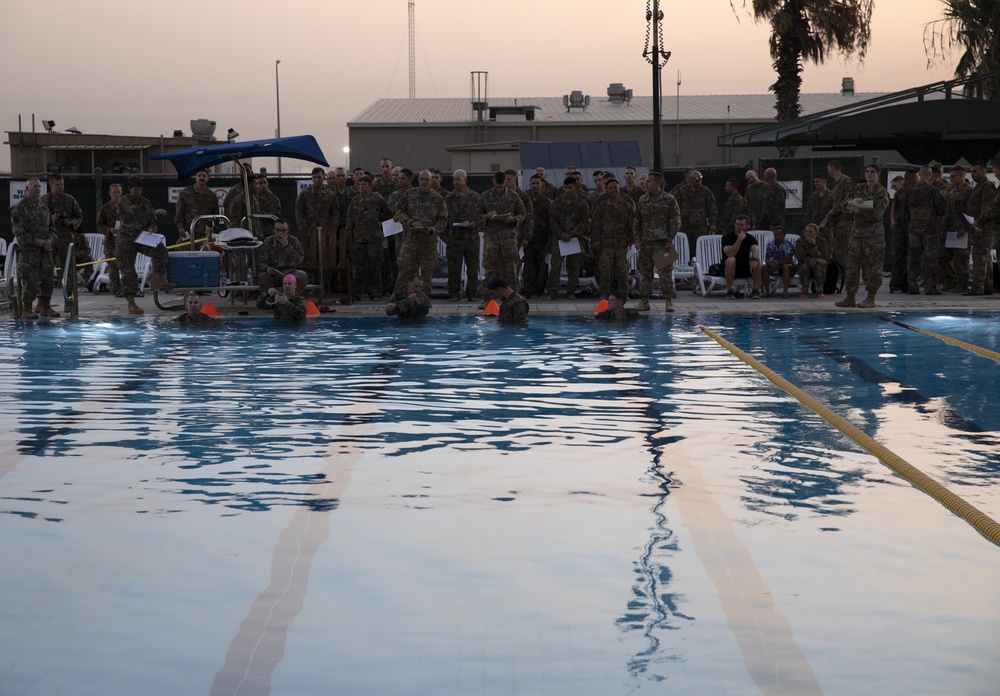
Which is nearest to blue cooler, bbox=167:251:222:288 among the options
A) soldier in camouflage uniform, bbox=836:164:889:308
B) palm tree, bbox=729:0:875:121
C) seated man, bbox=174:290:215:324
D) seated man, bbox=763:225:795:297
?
seated man, bbox=174:290:215:324

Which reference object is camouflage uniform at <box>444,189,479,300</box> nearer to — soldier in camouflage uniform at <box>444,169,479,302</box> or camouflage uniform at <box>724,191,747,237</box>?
soldier in camouflage uniform at <box>444,169,479,302</box>

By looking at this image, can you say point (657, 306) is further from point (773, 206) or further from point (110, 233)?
point (110, 233)

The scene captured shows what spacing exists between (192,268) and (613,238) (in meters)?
6.00

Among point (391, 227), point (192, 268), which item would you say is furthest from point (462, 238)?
point (192, 268)

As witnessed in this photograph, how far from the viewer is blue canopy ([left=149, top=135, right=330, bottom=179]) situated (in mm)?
17219

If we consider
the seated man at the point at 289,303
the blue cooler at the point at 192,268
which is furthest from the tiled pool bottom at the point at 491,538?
the blue cooler at the point at 192,268

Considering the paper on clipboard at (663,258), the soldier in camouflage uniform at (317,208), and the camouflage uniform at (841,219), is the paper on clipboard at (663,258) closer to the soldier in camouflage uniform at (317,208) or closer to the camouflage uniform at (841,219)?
the camouflage uniform at (841,219)

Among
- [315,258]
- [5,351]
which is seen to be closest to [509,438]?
[5,351]

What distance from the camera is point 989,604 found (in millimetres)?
4812

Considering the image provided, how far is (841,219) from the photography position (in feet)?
60.6

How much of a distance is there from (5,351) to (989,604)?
10986mm

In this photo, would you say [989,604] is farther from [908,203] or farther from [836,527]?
[908,203]

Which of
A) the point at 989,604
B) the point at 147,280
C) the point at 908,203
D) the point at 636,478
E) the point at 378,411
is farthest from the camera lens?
the point at 147,280

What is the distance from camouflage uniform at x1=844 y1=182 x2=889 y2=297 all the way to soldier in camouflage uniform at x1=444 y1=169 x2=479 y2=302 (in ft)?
17.4
